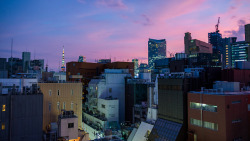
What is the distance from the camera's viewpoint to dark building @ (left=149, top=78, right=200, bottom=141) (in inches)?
1442

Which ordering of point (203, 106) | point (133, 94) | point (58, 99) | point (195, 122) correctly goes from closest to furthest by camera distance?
1. point (203, 106)
2. point (195, 122)
3. point (58, 99)
4. point (133, 94)

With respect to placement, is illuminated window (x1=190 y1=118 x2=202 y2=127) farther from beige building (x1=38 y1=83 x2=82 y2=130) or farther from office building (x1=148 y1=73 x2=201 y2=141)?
beige building (x1=38 y1=83 x2=82 y2=130)

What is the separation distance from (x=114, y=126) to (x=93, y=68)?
44.0m

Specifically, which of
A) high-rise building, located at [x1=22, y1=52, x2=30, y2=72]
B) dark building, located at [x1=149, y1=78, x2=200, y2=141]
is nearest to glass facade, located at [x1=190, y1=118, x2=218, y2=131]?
dark building, located at [x1=149, y1=78, x2=200, y2=141]

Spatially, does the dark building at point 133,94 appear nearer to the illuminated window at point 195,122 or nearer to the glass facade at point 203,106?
the glass facade at point 203,106

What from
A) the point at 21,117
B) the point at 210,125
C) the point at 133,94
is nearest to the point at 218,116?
the point at 210,125

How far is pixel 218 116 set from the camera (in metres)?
30.6

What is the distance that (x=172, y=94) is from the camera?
129 ft

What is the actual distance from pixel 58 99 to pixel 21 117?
15835mm

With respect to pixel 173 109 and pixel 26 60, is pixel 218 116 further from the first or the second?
pixel 26 60

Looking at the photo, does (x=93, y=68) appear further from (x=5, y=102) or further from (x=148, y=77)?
(x=5, y=102)

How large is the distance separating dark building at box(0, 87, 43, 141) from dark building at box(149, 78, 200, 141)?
22.6m

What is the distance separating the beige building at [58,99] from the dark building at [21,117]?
12714mm

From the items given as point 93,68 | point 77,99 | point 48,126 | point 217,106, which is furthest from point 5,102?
point 93,68
